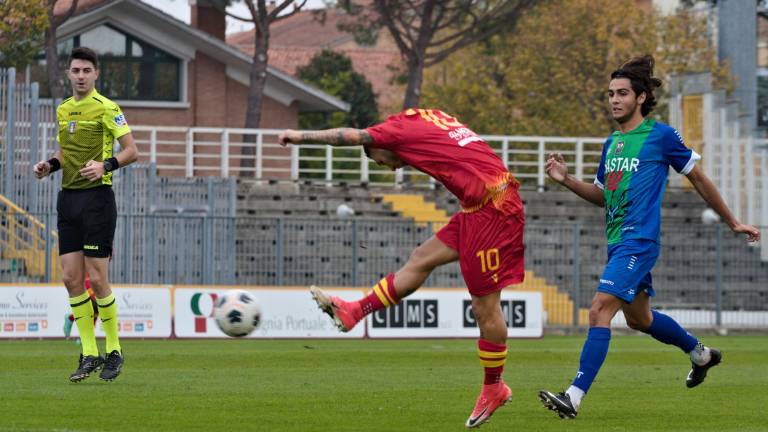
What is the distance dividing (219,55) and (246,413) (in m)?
33.5

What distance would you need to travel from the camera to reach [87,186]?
1190 centimetres

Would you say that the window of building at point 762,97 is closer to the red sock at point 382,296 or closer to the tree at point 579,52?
the tree at point 579,52

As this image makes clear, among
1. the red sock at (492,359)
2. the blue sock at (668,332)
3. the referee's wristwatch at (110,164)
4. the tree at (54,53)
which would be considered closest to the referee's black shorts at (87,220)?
the referee's wristwatch at (110,164)

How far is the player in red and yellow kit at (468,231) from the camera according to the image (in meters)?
9.53

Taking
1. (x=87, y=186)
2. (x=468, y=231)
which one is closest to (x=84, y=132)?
(x=87, y=186)

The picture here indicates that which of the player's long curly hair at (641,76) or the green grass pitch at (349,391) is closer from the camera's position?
the green grass pitch at (349,391)

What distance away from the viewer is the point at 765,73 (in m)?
44.3

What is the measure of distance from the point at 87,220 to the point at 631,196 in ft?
14.4

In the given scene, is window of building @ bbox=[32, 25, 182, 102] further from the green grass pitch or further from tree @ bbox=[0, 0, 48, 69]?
the green grass pitch

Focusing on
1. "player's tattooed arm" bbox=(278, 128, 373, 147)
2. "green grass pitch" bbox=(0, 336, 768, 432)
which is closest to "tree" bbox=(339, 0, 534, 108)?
"green grass pitch" bbox=(0, 336, 768, 432)

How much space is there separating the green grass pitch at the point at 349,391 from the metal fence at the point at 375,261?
6009 mm

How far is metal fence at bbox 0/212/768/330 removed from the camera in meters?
25.1

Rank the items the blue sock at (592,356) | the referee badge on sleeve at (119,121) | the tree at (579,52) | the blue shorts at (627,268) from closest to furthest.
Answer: the blue sock at (592,356)
the blue shorts at (627,268)
the referee badge on sleeve at (119,121)
the tree at (579,52)

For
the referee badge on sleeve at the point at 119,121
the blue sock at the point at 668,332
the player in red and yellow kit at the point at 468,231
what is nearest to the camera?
the player in red and yellow kit at the point at 468,231
